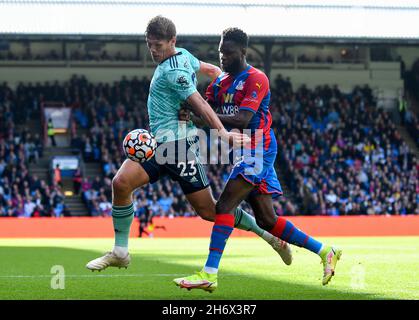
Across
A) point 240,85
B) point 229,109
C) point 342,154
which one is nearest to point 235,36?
point 240,85

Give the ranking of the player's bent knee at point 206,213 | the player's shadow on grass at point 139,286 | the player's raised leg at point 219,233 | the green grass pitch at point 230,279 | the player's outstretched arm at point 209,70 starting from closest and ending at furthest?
the player's raised leg at point 219,233, the player's shadow on grass at point 139,286, the green grass pitch at point 230,279, the player's bent knee at point 206,213, the player's outstretched arm at point 209,70

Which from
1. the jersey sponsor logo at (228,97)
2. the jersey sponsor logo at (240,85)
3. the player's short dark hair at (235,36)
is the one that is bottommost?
the jersey sponsor logo at (228,97)

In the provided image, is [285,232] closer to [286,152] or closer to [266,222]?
[266,222]

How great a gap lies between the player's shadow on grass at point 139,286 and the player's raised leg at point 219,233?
0.17 metres

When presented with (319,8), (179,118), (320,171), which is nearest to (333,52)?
(319,8)

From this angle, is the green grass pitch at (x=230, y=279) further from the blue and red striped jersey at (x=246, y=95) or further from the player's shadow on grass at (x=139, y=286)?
the blue and red striped jersey at (x=246, y=95)

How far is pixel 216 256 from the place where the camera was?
9.02 metres

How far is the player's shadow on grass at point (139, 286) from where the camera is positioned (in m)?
8.94

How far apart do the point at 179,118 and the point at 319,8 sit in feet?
93.6

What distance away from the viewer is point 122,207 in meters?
9.68

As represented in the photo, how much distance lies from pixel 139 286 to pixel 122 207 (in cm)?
91

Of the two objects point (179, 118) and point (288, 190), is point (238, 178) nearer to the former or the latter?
point (179, 118)

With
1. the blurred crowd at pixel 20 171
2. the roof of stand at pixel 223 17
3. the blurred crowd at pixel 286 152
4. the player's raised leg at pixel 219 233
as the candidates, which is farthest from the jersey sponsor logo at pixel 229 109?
the roof of stand at pixel 223 17

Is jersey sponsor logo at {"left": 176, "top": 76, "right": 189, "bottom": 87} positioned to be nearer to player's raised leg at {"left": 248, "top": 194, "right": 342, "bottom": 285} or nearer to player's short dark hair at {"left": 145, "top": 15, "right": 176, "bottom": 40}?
player's short dark hair at {"left": 145, "top": 15, "right": 176, "bottom": 40}
